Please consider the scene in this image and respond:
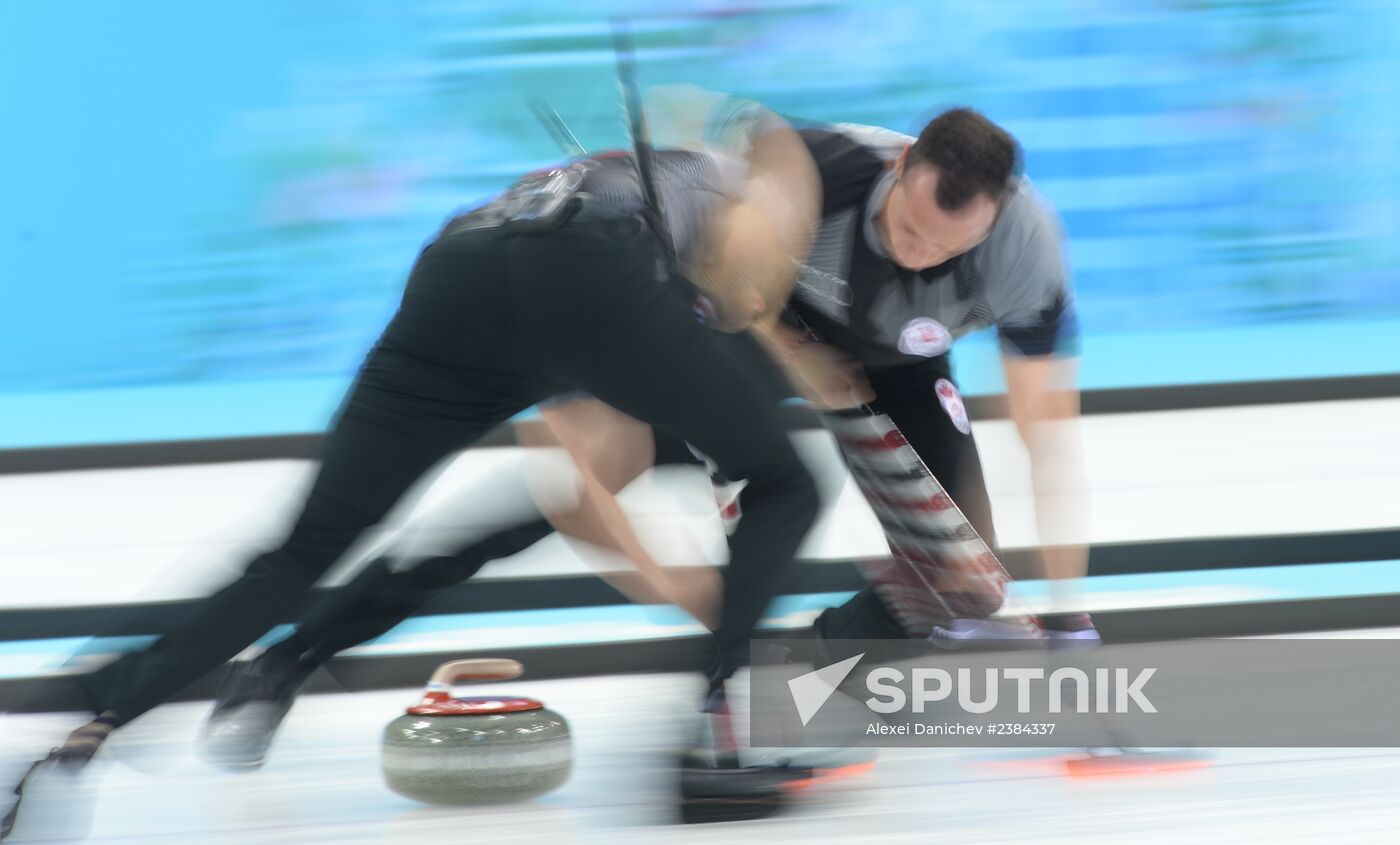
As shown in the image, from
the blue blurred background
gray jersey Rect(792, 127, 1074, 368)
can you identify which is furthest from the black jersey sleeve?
the blue blurred background

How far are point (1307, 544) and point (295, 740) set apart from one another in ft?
6.53

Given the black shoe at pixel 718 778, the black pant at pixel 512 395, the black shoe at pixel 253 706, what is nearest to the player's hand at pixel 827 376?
the black pant at pixel 512 395

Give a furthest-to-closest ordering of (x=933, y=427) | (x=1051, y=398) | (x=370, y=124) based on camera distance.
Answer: (x=370, y=124) → (x=933, y=427) → (x=1051, y=398)

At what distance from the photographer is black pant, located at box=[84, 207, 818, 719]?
1.55 meters

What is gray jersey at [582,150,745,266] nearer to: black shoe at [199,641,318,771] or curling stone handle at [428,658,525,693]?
curling stone handle at [428,658,525,693]

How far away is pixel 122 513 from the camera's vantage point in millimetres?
3506

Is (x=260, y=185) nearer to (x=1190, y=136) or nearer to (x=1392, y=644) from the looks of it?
(x=1190, y=136)

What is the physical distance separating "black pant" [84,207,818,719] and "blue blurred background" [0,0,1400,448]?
2675mm

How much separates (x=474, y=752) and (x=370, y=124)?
3.06 metres

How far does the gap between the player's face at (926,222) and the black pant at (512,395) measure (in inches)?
10.4

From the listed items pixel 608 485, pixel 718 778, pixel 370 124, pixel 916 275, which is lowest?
pixel 718 778

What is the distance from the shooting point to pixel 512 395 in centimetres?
166

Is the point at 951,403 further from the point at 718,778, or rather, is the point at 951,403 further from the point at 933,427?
the point at 718,778

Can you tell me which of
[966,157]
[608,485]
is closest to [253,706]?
[608,485]
